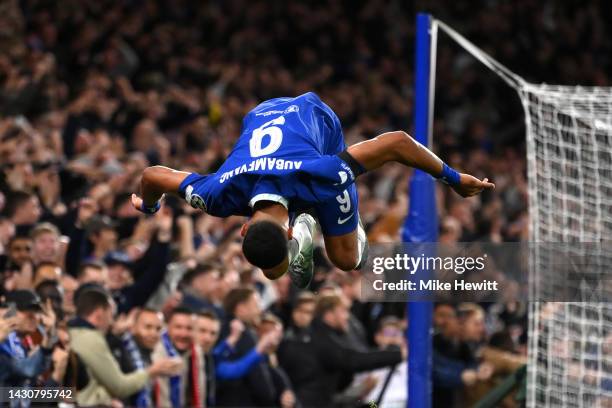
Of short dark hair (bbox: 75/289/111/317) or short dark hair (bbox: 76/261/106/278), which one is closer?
short dark hair (bbox: 75/289/111/317)

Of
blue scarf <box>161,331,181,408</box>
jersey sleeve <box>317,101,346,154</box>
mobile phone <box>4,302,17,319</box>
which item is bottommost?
blue scarf <box>161,331,181,408</box>

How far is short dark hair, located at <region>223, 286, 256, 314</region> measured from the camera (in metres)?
9.51

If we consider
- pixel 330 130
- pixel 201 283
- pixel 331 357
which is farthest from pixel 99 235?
pixel 330 130

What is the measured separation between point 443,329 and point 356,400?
1.09 meters

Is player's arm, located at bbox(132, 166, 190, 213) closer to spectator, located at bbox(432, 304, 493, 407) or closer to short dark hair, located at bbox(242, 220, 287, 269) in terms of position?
short dark hair, located at bbox(242, 220, 287, 269)

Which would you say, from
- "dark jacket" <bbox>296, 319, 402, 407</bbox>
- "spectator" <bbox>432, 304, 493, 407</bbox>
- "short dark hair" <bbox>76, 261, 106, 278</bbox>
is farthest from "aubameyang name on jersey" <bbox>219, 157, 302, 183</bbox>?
"spectator" <bbox>432, 304, 493, 407</bbox>

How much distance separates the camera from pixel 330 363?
31.6 feet

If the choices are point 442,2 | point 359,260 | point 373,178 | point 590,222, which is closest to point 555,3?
point 442,2

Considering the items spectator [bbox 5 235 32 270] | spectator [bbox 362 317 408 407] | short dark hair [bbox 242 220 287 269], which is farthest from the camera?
spectator [bbox 362 317 408 407]

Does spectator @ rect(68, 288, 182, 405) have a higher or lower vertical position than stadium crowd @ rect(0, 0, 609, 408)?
lower

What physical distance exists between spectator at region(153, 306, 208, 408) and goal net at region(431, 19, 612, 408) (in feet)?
7.78

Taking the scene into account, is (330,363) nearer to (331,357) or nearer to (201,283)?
(331,357)

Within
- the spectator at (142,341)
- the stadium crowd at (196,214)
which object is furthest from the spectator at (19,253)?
the spectator at (142,341)

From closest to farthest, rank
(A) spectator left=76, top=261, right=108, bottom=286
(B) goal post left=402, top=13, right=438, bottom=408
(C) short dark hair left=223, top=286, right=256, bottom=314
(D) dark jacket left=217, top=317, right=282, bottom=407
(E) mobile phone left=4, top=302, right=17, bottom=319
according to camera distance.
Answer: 1. (E) mobile phone left=4, top=302, right=17, bottom=319
2. (B) goal post left=402, top=13, right=438, bottom=408
3. (A) spectator left=76, top=261, right=108, bottom=286
4. (D) dark jacket left=217, top=317, right=282, bottom=407
5. (C) short dark hair left=223, top=286, right=256, bottom=314
